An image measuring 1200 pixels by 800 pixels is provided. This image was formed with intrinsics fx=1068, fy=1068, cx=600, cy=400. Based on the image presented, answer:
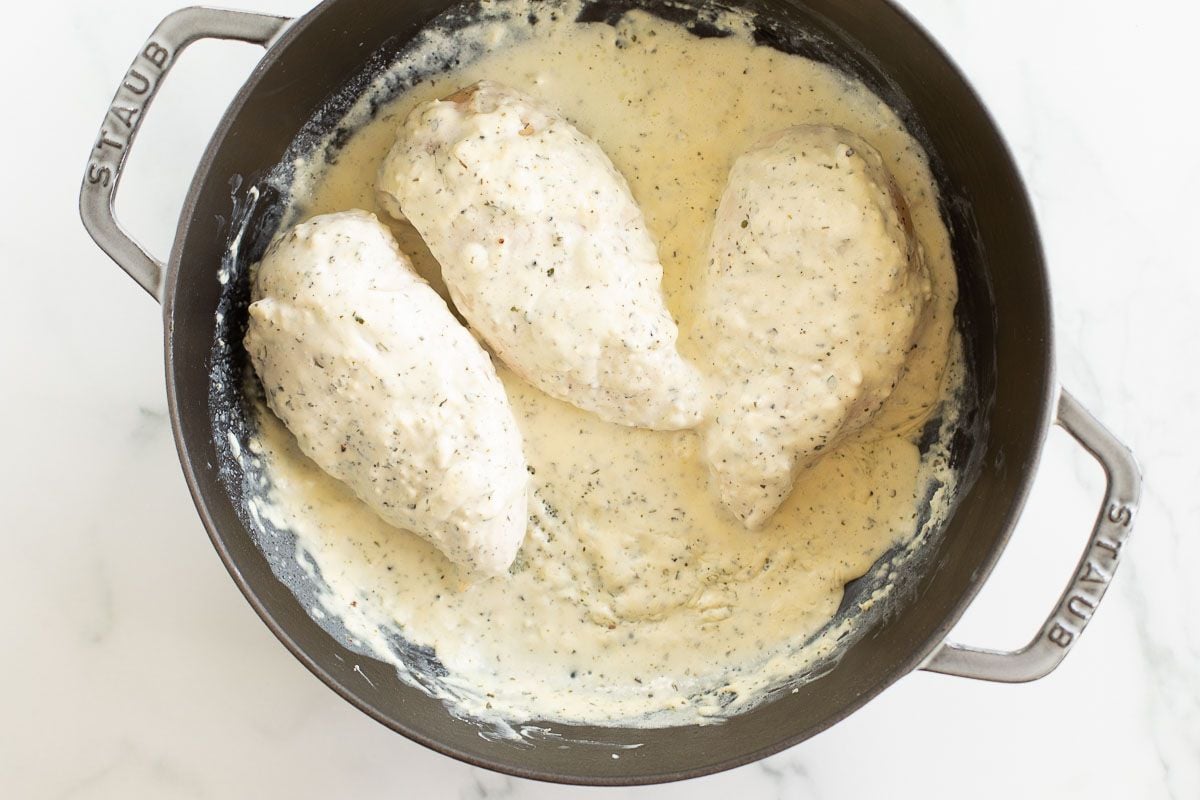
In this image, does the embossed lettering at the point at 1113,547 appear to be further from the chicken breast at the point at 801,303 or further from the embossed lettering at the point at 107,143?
the embossed lettering at the point at 107,143

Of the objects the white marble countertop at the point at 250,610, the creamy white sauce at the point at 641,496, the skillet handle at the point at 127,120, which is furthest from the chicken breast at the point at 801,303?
A: the skillet handle at the point at 127,120

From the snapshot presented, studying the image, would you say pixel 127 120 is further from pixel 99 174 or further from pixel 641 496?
pixel 641 496

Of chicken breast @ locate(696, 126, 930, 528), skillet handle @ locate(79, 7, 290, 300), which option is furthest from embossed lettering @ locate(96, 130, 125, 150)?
chicken breast @ locate(696, 126, 930, 528)

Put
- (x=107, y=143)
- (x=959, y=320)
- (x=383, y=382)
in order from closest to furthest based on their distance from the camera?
(x=107, y=143)
(x=383, y=382)
(x=959, y=320)

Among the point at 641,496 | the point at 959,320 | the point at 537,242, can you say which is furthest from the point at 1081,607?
the point at 537,242

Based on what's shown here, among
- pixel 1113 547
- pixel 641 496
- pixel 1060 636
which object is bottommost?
pixel 641 496
